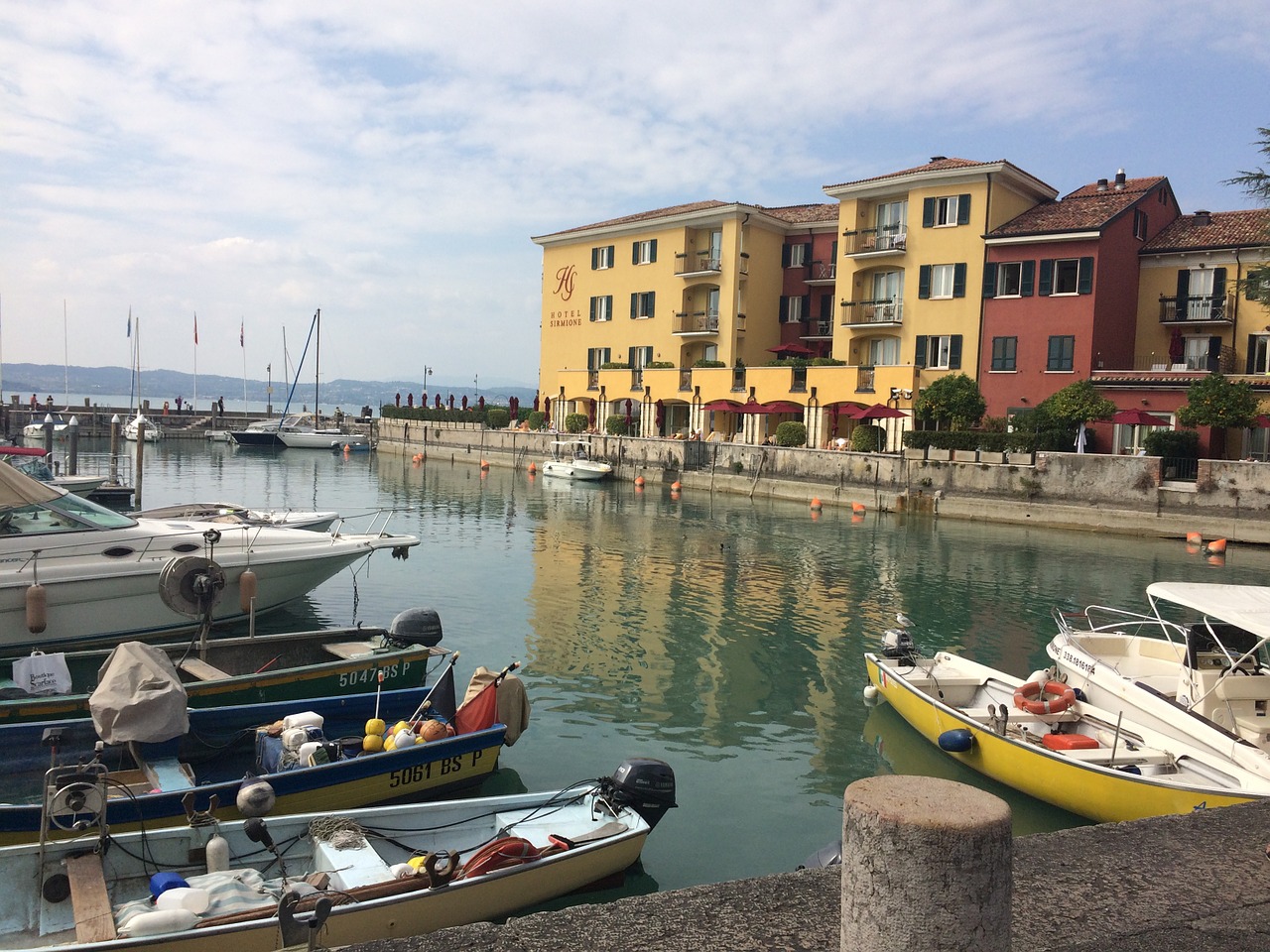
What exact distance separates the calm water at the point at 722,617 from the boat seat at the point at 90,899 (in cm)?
461

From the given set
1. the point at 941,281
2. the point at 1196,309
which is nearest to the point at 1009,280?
the point at 941,281

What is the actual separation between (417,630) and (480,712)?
123 inches

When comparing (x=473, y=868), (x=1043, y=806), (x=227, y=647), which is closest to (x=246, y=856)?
(x=473, y=868)

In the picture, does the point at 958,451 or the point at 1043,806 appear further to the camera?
the point at 958,451

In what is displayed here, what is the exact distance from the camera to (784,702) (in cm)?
1560

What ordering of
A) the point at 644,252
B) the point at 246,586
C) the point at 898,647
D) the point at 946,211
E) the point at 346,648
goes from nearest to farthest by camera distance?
1. the point at 346,648
2. the point at 898,647
3. the point at 246,586
4. the point at 946,211
5. the point at 644,252

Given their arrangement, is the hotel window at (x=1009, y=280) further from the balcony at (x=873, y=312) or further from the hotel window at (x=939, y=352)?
the balcony at (x=873, y=312)

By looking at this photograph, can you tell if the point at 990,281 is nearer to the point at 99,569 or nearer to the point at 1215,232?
the point at 1215,232

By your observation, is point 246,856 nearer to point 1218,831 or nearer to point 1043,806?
point 1218,831

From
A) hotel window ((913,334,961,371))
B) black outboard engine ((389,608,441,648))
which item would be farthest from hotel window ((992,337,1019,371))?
black outboard engine ((389,608,441,648))

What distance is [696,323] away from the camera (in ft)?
194

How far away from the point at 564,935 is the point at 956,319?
45.6m

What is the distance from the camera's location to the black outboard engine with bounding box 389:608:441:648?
1407 cm

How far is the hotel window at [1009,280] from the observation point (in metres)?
44.2
